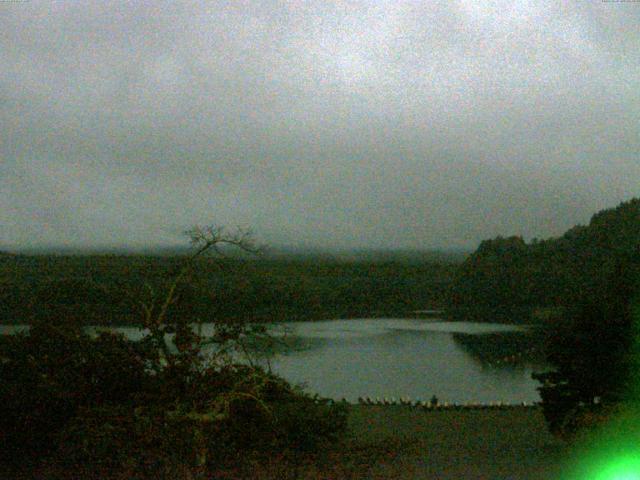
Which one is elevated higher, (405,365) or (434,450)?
(434,450)

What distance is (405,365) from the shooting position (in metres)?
27.7

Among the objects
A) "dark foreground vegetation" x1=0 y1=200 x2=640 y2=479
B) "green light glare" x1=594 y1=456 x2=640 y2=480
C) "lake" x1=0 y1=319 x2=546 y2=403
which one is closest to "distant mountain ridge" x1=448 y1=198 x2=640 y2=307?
"lake" x1=0 y1=319 x2=546 y2=403

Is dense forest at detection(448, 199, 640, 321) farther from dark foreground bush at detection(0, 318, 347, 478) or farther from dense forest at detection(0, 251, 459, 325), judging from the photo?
dark foreground bush at detection(0, 318, 347, 478)

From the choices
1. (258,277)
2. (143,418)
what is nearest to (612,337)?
(143,418)

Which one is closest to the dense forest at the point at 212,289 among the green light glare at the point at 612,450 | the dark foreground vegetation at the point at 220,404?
the dark foreground vegetation at the point at 220,404

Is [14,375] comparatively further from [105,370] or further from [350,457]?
[350,457]

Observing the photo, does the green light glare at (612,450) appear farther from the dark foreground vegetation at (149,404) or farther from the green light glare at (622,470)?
the dark foreground vegetation at (149,404)

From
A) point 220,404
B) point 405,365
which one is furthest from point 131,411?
point 405,365

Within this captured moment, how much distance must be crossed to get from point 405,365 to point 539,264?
22.6m

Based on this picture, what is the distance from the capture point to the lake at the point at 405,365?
2250 cm

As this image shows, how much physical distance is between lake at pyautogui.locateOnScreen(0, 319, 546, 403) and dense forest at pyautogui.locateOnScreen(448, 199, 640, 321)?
21.7 feet

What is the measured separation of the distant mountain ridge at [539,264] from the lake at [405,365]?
6.75m

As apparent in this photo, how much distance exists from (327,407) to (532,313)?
32635mm

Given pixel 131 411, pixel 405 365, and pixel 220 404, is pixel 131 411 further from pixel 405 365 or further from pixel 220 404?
pixel 405 365
